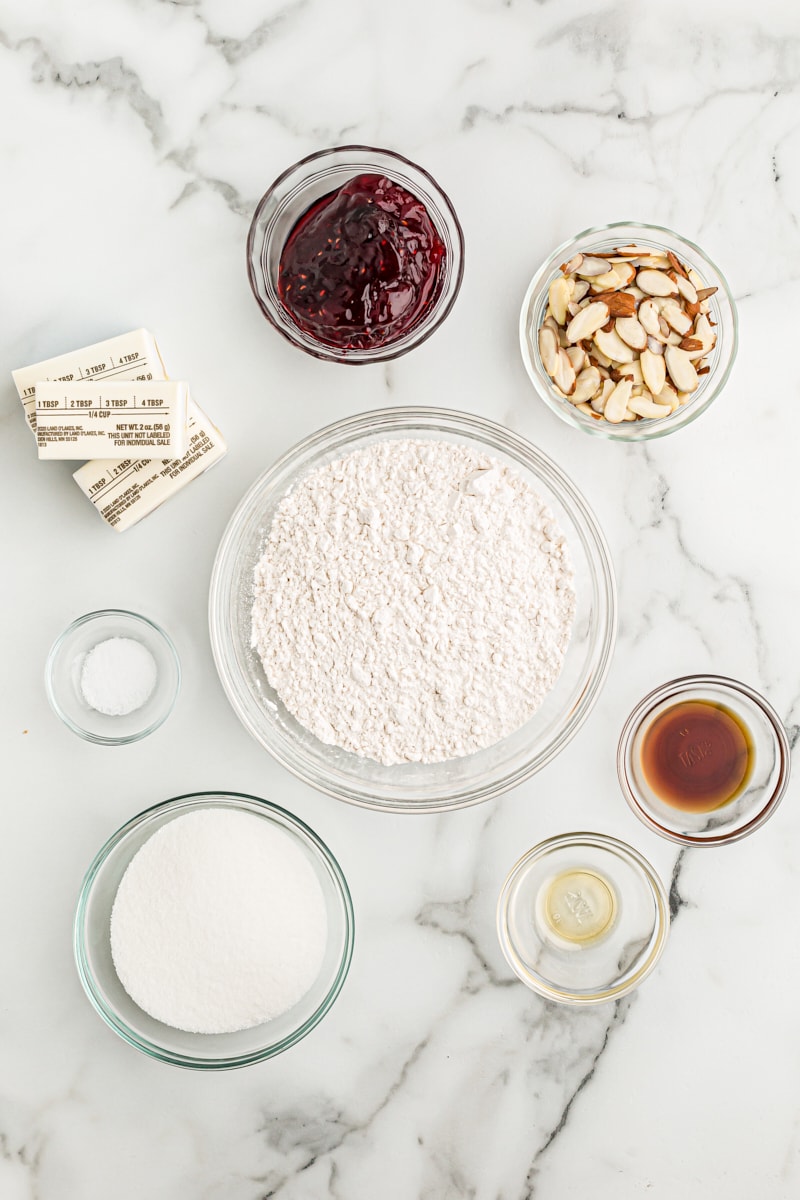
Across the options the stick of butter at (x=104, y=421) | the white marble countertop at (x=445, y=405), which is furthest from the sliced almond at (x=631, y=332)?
the stick of butter at (x=104, y=421)

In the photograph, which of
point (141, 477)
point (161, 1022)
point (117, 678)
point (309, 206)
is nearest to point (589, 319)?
point (309, 206)

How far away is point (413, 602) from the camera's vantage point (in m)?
0.98

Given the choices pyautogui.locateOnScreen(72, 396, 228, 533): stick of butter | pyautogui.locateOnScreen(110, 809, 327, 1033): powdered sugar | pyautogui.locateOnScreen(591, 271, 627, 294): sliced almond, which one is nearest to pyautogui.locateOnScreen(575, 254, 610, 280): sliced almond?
pyautogui.locateOnScreen(591, 271, 627, 294): sliced almond

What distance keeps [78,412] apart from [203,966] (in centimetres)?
73

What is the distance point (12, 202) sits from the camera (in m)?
1.06

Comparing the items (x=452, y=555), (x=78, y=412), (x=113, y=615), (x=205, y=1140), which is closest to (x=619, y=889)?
(x=452, y=555)

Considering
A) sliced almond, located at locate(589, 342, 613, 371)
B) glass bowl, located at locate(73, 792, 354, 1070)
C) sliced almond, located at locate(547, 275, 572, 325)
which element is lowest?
glass bowl, located at locate(73, 792, 354, 1070)

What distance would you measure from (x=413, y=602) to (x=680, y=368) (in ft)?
1.54

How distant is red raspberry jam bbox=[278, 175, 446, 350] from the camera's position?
956 millimetres

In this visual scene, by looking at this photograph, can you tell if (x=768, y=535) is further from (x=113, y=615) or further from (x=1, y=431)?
(x=1, y=431)

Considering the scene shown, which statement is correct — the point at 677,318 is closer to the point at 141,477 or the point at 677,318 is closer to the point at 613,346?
the point at 613,346

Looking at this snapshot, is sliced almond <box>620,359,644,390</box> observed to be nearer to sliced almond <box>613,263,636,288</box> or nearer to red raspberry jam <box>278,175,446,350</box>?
sliced almond <box>613,263,636,288</box>

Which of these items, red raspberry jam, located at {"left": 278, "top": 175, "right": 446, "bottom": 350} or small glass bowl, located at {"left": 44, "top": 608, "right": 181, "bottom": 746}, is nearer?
red raspberry jam, located at {"left": 278, "top": 175, "right": 446, "bottom": 350}

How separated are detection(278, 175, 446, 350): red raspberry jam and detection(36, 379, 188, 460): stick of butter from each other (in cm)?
20
